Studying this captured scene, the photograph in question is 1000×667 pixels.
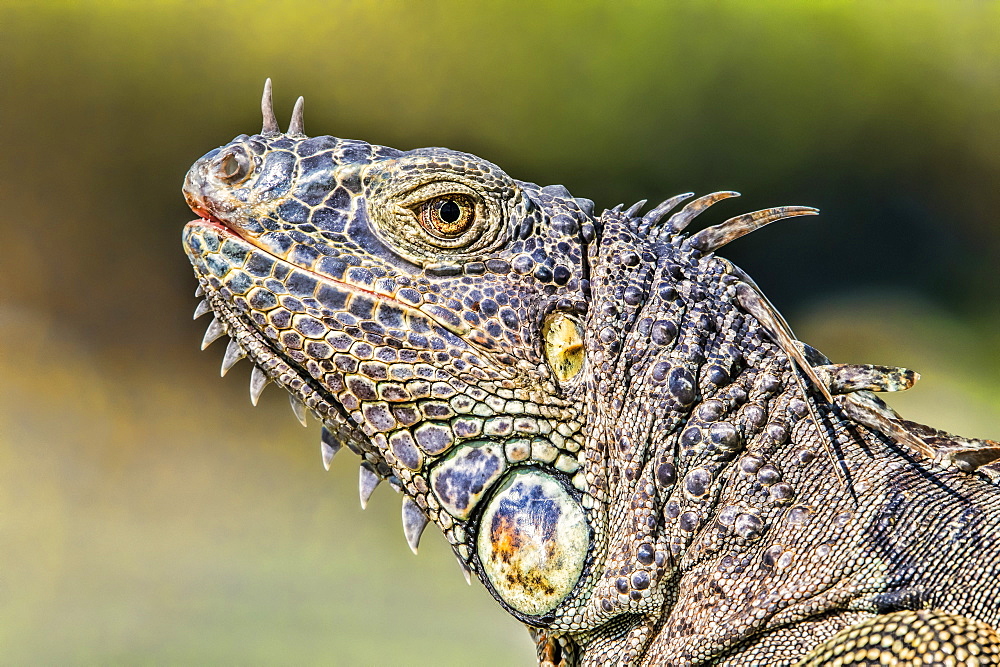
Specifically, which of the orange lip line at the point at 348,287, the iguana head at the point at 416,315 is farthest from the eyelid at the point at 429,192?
the orange lip line at the point at 348,287

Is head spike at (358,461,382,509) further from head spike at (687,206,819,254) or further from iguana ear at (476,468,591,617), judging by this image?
head spike at (687,206,819,254)

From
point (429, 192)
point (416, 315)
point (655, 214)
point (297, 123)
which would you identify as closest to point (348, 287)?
point (416, 315)

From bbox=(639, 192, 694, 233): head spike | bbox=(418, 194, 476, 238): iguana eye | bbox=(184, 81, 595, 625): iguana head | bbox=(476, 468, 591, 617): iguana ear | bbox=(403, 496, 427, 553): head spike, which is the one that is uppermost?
bbox=(639, 192, 694, 233): head spike

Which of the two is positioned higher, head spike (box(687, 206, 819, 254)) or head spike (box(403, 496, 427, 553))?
head spike (box(687, 206, 819, 254))

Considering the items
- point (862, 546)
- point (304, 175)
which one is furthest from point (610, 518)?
point (304, 175)

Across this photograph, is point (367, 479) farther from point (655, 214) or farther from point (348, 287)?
point (655, 214)

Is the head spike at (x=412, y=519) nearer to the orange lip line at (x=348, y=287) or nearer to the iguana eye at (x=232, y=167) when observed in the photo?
the orange lip line at (x=348, y=287)

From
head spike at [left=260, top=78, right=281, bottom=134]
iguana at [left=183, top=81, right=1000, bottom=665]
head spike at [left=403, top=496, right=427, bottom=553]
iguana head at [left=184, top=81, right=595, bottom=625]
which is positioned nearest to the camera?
iguana at [left=183, top=81, right=1000, bottom=665]

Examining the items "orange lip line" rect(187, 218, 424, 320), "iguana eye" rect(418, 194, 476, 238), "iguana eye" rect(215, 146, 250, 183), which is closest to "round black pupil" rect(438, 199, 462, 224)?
"iguana eye" rect(418, 194, 476, 238)
